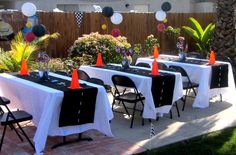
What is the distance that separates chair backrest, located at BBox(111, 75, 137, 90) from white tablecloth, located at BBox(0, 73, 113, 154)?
1.04 meters

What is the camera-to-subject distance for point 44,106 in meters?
6.12

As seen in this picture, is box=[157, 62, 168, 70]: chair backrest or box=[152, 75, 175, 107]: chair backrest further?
box=[157, 62, 168, 70]: chair backrest

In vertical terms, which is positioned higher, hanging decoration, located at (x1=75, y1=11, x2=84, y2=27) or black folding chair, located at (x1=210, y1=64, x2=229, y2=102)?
hanging decoration, located at (x1=75, y1=11, x2=84, y2=27)

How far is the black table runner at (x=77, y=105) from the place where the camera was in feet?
20.2

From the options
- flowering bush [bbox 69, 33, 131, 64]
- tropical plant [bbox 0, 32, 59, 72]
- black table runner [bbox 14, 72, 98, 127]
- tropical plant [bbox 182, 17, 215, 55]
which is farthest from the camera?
tropical plant [bbox 182, 17, 215, 55]

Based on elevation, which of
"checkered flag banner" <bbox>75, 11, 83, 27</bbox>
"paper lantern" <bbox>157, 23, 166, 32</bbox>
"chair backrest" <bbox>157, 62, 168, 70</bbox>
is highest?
"checkered flag banner" <bbox>75, 11, 83, 27</bbox>

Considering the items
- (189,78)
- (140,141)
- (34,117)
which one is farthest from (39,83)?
(189,78)

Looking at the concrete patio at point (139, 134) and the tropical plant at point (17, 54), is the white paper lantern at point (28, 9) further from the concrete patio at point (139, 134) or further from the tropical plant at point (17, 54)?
the concrete patio at point (139, 134)

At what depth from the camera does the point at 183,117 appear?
27.3ft

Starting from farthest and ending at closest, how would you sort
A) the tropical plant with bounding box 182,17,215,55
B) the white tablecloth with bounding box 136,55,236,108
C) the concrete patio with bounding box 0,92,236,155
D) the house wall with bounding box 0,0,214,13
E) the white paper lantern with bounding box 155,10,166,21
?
1. the house wall with bounding box 0,0,214,13
2. the tropical plant with bounding box 182,17,215,55
3. the white paper lantern with bounding box 155,10,166,21
4. the white tablecloth with bounding box 136,55,236,108
5. the concrete patio with bounding box 0,92,236,155

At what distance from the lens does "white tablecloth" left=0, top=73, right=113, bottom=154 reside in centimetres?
603

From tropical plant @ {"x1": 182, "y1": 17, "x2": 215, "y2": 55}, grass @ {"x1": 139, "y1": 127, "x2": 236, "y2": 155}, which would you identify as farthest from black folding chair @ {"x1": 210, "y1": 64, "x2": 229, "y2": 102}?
tropical plant @ {"x1": 182, "y1": 17, "x2": 215, "y2": 55}

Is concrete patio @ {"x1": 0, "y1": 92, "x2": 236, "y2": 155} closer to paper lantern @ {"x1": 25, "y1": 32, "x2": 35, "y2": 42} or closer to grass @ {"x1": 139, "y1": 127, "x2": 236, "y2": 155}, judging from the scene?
grass @ {"x1": 139, "y1": 127, "x2": 236, "y2": 155}

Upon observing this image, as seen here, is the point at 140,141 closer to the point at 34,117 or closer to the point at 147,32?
the point at 34,117
